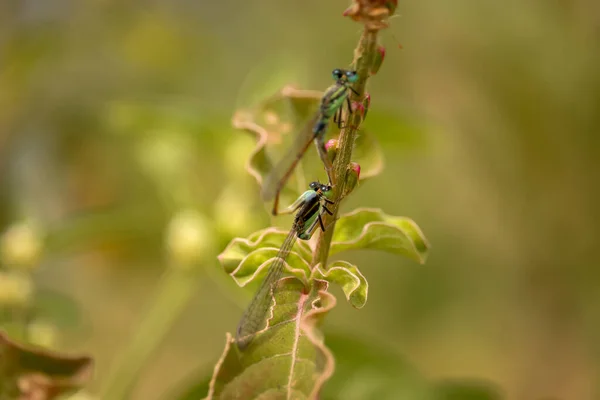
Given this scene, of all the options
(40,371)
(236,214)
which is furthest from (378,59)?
(236,214)

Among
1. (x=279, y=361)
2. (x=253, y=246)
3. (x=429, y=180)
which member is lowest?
(x=279, y=361)

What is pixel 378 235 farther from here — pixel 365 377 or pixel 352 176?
pixel 365 377

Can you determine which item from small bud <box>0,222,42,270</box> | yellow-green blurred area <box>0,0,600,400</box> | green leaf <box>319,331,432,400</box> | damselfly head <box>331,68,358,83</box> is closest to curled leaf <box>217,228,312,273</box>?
damselfly head <box>331,68,358,83</box>

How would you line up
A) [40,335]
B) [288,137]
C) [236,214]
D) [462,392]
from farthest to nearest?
[236,214] → [462,392] → [40,335] → [288,137]

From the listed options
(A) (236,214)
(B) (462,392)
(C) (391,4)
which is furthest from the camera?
(A) (236,214)

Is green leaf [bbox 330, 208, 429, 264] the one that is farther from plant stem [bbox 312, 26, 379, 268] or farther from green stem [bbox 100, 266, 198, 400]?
green stem [bbox 100, 266, 198, 400]

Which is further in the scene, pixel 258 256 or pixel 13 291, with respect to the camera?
pixel 13 291
